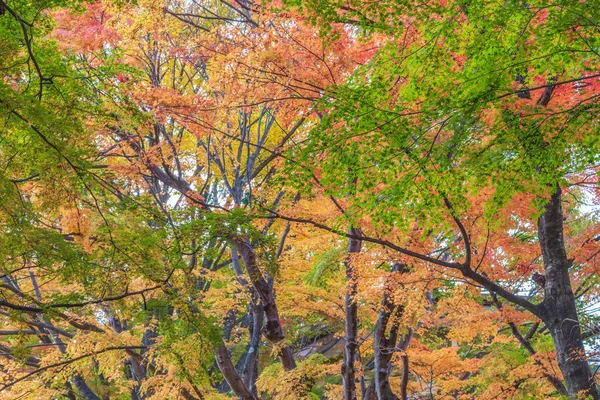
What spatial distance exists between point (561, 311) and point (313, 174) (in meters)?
3.17

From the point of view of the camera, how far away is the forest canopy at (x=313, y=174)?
3.61 metres

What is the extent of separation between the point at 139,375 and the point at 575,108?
26.1 ft

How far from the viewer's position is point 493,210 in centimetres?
450

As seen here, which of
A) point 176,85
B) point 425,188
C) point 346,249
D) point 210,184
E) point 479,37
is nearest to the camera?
point 479,37

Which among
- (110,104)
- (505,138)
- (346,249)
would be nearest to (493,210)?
(505,138)

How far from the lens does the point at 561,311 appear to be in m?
5.40

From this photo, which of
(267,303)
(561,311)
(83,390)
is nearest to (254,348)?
(267,303)

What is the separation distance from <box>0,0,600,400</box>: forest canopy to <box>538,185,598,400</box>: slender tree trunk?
25mm

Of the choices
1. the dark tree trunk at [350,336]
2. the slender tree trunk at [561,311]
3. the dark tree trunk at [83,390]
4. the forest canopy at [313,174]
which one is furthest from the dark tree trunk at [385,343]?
the dark tree trunk at [83,390]

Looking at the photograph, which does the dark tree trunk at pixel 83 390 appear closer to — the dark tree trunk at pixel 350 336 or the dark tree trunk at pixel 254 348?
the dark tree trunk at pixel 254 348

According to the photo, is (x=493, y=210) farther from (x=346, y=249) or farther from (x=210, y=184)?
(x=210, y=184)

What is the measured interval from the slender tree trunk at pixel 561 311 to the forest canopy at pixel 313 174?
0.08 feet

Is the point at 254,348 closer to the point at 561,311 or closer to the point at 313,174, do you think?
the point at 313,174

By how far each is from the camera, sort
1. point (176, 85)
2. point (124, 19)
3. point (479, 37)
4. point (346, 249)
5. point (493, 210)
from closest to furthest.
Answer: point (479, 37) < point (493, 210) < point (124, 19) < point (346, 249) < point (176, 85)
